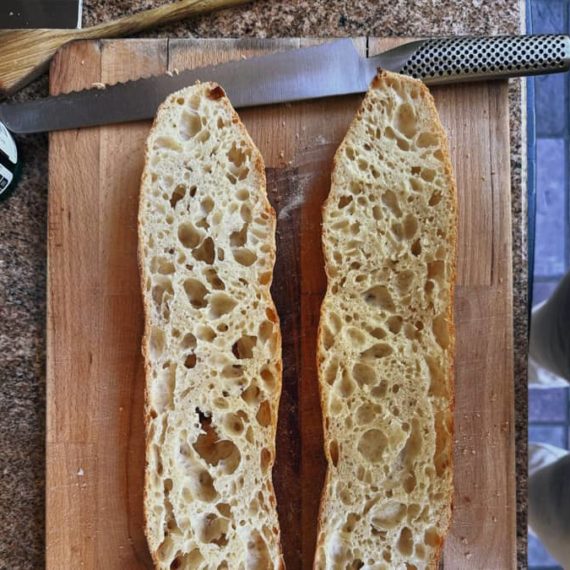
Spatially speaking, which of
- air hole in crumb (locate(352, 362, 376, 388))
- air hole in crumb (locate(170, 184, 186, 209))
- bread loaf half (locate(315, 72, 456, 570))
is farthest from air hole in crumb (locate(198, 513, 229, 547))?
air hole in crumb (locate(170, 184, 186, 209))

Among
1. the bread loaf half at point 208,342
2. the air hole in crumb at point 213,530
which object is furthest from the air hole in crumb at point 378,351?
the air hole in crumb at point 213,530

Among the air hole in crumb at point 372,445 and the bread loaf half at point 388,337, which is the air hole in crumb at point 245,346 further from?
the air hole in crumb at point 372,445

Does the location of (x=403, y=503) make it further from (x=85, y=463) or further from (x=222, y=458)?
(x=85, y=463)

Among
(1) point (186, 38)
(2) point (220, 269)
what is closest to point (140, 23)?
(1) point (186, 38)

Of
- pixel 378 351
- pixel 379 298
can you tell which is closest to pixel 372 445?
pixel 378 351

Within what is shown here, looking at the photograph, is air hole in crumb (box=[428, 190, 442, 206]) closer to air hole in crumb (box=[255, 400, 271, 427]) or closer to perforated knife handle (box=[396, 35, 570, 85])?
perforated knife handle (box=[396, 35, 570, 85])
